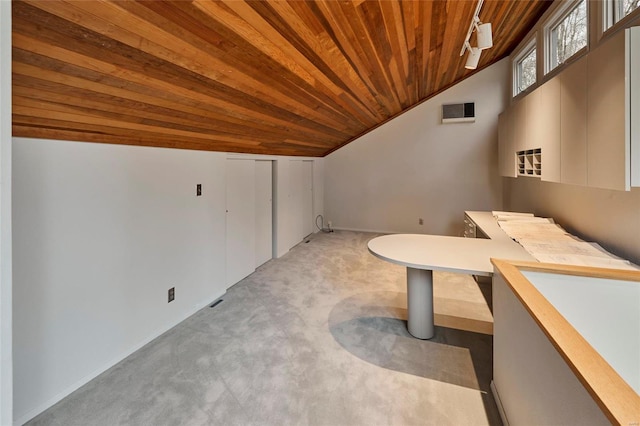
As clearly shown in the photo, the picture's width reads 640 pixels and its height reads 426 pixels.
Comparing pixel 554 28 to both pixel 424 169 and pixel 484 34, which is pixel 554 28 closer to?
pixel 484 34

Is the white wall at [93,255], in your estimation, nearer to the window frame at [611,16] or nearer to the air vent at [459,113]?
the window frame at [611,16]

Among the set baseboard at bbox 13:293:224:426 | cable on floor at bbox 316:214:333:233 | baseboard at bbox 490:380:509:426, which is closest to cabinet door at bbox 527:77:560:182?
baseboard at bbox 490:380:509:426

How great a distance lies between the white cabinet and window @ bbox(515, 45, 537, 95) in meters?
2.46

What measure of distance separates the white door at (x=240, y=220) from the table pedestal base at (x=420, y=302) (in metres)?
2.06

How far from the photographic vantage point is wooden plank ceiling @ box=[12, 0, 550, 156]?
114cm

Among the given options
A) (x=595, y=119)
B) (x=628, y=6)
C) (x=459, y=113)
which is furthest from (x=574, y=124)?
(x=459, y=113)

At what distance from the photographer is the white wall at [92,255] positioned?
1635 mm

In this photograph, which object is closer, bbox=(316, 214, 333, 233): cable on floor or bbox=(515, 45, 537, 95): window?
bbox=(515, 45, 537, 95): window

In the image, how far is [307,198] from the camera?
5.85 m

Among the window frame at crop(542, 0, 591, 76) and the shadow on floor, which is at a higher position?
the window frame at crop(542, 0, 591, 76)

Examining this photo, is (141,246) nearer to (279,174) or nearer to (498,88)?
(279,174)

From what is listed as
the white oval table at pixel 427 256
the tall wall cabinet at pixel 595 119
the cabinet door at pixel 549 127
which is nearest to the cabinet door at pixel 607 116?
the tall wall cabinet at pixel 595 119

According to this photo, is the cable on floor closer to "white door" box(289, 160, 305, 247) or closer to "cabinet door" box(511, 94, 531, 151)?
"white door" box(289, 160, 305, 247)
